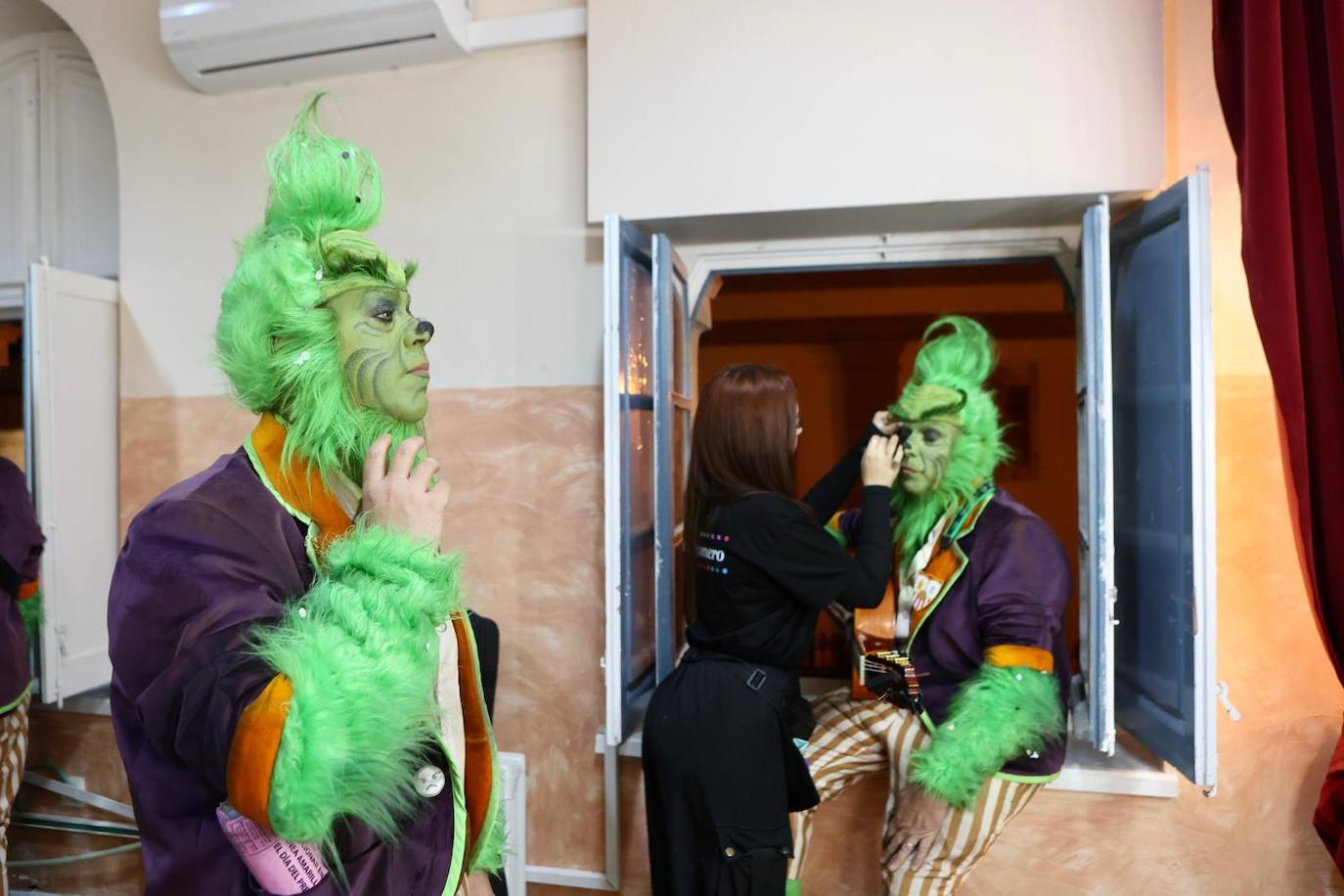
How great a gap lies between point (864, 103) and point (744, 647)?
1.41 metres

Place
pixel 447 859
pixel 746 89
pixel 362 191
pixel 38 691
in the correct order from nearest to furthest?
pixel 447 859, pixel 362 191, pixel 746 89, pixel 38 691

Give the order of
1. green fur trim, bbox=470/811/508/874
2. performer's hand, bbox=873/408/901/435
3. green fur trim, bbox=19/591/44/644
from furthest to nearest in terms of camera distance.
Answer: green fur trim, bbox=19/591/44/644, performer's hand, bbox=873/408/901/435, green fur trim, bbox=470/811/508/874

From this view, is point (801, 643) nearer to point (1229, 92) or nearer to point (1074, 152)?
point (1074, 152)

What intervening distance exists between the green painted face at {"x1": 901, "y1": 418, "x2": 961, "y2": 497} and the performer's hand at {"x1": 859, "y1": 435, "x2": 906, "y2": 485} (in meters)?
0.03

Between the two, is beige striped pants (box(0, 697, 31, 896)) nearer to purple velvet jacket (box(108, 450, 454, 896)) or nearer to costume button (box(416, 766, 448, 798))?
purple velvet jacket (box(108, 450, 454, 896))

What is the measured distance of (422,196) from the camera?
268 cm

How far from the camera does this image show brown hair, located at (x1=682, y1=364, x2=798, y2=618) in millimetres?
1973

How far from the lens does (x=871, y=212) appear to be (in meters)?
2.34

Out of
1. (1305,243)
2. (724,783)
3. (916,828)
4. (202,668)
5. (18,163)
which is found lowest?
(916,828)

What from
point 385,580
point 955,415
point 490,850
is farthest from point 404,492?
point 955,415

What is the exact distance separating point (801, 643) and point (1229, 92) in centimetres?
165

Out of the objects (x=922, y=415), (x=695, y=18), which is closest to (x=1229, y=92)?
(x=922, y=415)

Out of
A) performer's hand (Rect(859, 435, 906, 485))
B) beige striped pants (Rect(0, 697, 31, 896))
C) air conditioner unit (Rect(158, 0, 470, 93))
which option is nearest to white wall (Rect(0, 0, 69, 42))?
air conditioner unit (Rect(158, 0, 470, 93))

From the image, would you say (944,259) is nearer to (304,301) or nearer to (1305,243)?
(1305,243)
